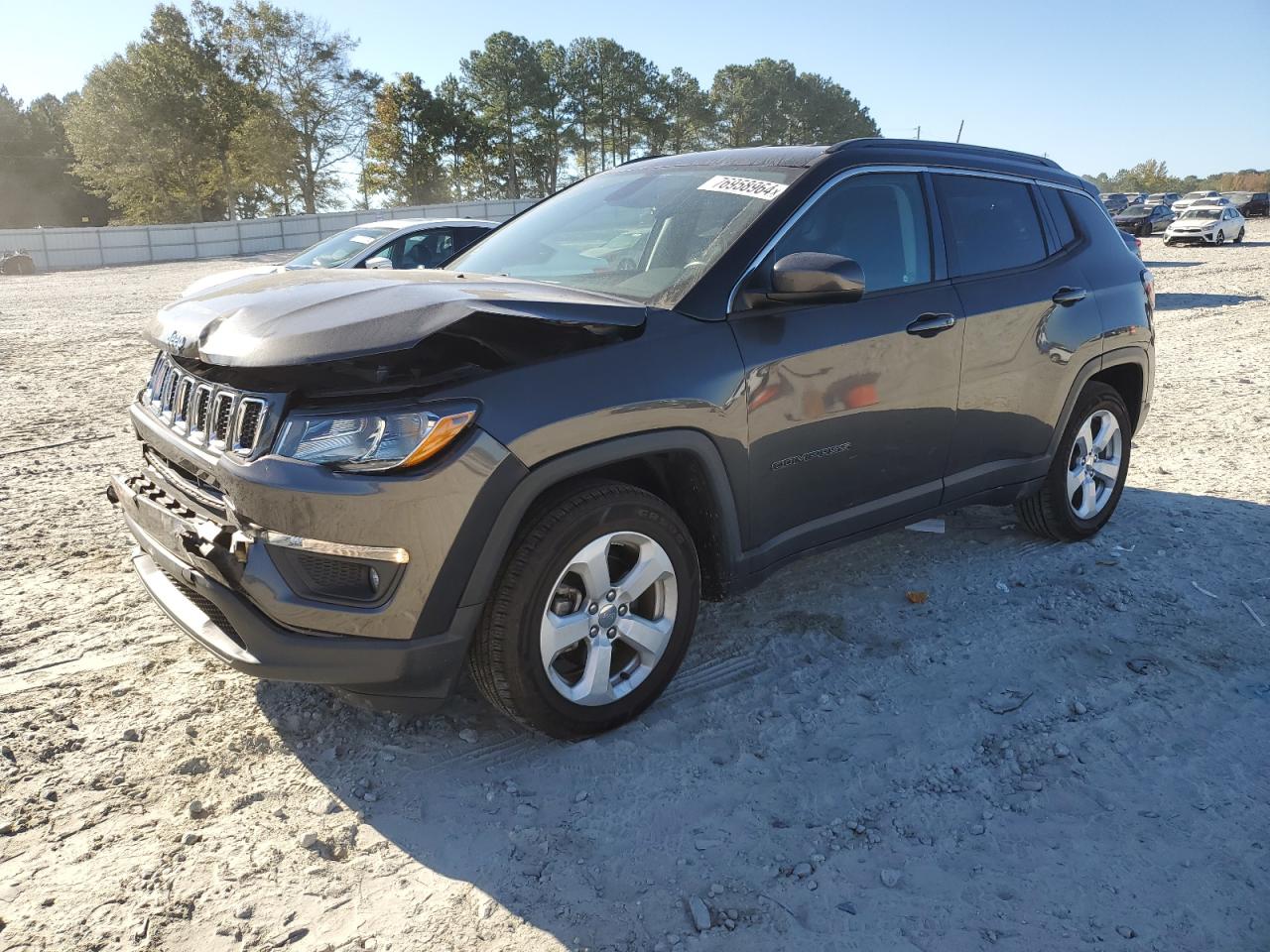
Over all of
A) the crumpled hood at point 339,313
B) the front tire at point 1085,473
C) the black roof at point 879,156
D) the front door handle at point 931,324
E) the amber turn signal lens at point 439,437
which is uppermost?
the black roof at point 879,156

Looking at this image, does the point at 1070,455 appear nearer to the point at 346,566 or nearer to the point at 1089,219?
the point at 1089,219

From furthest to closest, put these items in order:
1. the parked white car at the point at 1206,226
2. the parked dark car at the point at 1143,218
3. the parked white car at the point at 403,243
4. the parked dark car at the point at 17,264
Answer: the parked dark car at the point at 1143,218 < the parked dark car at the point at 17,264 < the parked white car at the point at 1206,226 < the parked white car at the point at 403,243

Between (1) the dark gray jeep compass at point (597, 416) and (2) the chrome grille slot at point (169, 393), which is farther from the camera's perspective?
(2) the chrome grille slot at point (169, 393)

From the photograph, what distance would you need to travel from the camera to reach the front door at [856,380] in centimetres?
317

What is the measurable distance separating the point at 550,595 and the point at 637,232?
5.34 ft

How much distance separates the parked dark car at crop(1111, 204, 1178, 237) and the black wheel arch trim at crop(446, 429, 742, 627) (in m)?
37.6

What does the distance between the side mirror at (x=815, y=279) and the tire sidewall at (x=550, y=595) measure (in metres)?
0.84

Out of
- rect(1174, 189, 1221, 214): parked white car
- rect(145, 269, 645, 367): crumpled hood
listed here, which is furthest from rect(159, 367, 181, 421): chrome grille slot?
rect(1174, 189, 1221, 214): parked white car

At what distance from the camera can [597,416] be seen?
2701 millimetres

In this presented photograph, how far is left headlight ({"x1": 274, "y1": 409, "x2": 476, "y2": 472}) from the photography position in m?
2.41

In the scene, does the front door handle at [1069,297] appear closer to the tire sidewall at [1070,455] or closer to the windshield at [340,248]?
the tire sidewall at [1070,455]

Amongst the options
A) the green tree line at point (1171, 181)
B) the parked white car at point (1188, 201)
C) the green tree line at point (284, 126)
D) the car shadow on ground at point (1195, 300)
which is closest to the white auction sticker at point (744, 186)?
the car shadow on ground at point (1195, 300)

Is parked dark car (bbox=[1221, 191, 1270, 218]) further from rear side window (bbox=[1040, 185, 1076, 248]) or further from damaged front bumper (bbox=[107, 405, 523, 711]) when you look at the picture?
damaged front bumper (bbox=[107, 405, 523, 711])

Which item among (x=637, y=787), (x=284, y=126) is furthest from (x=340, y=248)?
(x=284, y=126)
